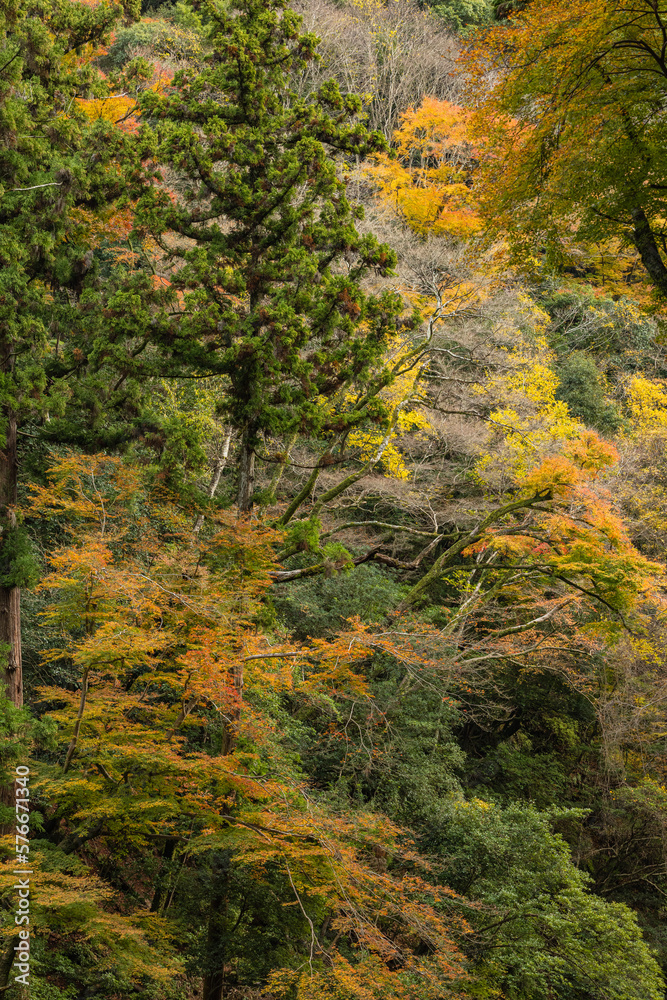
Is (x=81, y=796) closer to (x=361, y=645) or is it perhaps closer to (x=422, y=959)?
(x=361, y=645)

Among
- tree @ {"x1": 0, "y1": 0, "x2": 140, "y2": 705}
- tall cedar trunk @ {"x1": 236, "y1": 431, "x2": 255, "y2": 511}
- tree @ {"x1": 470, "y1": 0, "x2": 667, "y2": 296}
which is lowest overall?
tall cedar trunk @ {"x1": 236, "y1": 431, "x2": 255, "y2": 511}

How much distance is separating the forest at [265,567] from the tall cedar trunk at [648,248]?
0.06 ft

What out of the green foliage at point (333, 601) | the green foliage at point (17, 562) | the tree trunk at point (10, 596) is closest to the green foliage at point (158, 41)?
the green foliage at point (333, 601)

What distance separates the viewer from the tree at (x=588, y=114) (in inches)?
141

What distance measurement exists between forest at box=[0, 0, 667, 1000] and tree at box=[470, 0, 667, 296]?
0.02 m

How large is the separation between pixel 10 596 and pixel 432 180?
15788 millimetres

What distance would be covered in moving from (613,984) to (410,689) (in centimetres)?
447

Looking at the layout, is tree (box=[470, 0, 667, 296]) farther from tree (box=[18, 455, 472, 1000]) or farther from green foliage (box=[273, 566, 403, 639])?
green foliage (box=[273, 566, 403, 639])

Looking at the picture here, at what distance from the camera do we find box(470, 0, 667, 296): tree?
358 cm

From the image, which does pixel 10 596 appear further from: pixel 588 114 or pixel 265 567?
pixel 588 114

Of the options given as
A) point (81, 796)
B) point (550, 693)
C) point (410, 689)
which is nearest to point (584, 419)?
point (550, 693)

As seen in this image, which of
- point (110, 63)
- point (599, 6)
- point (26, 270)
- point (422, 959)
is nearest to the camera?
point (599, 6)

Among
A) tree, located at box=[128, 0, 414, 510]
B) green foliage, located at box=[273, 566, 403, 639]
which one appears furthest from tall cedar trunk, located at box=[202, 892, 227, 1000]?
green foliage, located at box=[273, 566, 403, 639]

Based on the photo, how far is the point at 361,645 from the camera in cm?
666
